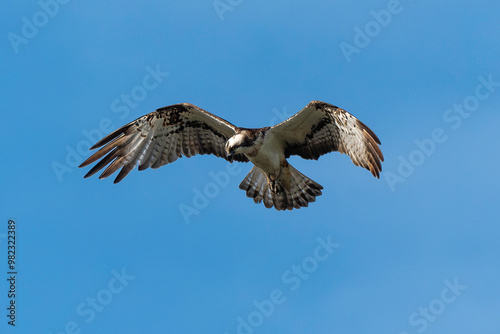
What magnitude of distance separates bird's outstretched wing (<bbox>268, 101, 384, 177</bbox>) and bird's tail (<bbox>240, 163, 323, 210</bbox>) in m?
0.40

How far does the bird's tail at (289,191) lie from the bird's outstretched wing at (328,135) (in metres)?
0.40

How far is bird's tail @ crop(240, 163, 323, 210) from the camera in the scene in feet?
47.6

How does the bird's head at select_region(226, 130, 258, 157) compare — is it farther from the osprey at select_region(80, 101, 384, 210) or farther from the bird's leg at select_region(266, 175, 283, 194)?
the bird's leg at select_region(266, 175, 283, 194)

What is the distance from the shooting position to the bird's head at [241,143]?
13.4m

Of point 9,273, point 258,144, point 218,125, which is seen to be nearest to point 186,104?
point 218,125

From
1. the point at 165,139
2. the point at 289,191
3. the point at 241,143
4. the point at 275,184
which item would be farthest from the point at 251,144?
the point at 165,139

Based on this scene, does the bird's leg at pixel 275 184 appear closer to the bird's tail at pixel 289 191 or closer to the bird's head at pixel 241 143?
the bird's tail at pixel 289 191

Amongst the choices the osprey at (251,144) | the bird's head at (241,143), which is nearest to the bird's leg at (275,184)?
the osprey at (251,144)

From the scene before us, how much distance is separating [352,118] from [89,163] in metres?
4.72

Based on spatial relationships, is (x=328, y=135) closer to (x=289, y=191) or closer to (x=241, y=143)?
(x=289, y=191)

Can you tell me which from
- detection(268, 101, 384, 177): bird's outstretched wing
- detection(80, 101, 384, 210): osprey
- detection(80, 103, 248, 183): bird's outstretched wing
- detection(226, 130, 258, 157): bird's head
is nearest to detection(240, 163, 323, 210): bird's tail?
detection(80, 101, 384, 210): osprey

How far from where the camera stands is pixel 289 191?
575 inches

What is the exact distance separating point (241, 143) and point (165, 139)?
2054 millimetres

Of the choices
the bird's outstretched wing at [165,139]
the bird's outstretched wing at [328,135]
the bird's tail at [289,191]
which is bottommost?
the bird's tail at [289,191]
